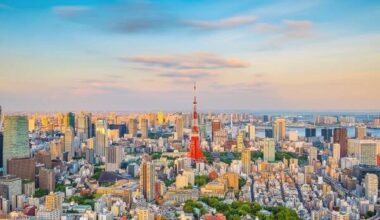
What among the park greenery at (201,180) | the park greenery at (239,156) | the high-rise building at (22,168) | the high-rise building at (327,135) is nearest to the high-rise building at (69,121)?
the park greenery at (239,156)

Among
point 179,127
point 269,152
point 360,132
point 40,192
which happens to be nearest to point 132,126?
point 179,127

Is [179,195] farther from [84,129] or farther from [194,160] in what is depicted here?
[84,129]

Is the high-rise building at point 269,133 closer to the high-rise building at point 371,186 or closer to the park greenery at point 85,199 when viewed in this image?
the high-rise building at point 371,186

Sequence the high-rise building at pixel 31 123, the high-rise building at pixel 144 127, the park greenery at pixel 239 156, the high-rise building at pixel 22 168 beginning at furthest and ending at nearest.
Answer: the high-rise building at pixel 144 127 → the park greenery at pixel 239 156 → the high-rise building at pixel 31 123 → the high-rise building at pixel 22 168

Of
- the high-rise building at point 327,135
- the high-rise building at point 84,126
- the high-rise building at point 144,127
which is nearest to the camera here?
the high-rise building at point 327,135

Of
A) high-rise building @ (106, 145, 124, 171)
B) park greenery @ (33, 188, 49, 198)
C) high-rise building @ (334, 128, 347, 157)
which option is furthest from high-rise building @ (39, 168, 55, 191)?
high-rise building @ (334, 128, 347, 157)

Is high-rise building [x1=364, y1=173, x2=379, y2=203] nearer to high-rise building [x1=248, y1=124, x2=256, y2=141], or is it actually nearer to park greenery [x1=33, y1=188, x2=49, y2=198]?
park greenery [x1=33, y1=188, x2=49, y2=198]

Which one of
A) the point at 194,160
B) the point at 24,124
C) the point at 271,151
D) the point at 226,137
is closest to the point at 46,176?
the point at 24,124
